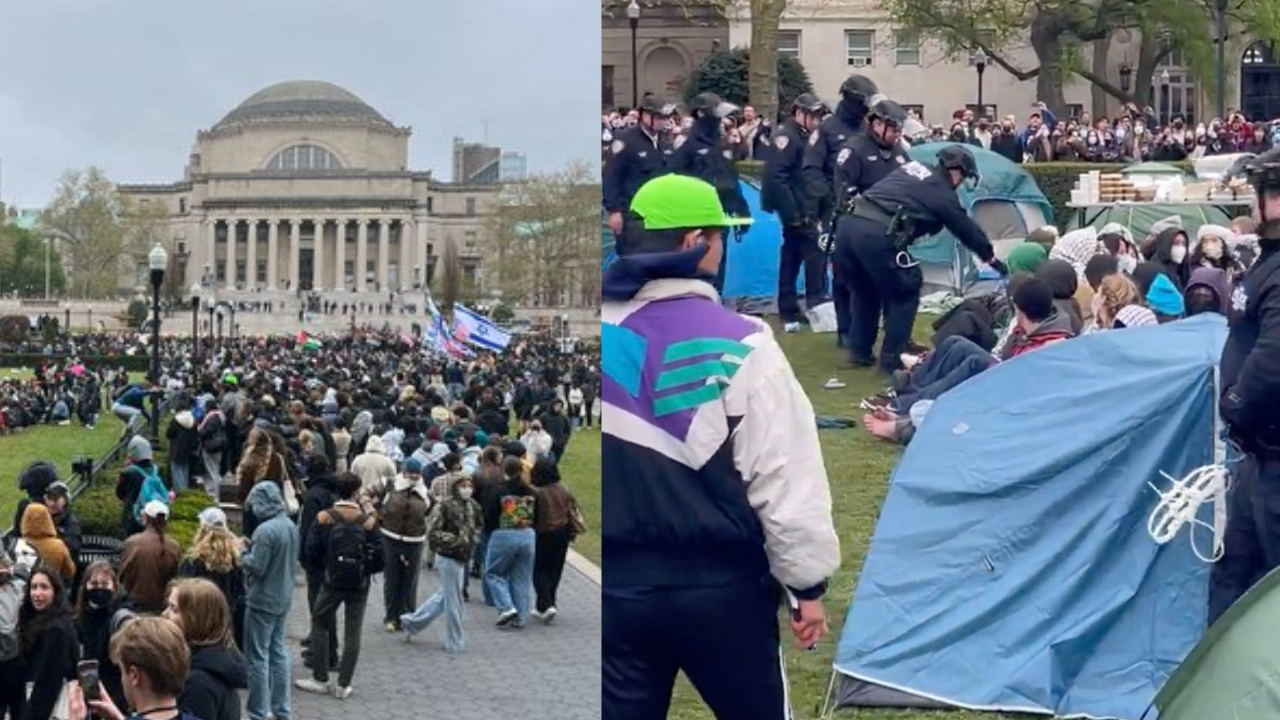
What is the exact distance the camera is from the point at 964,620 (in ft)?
18.6

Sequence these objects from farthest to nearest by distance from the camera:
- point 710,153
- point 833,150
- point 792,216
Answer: point 792,216 → point 833,150 → point 710,153

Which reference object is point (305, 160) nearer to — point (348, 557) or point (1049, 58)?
point (348, 557)

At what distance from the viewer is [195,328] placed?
4199 mm

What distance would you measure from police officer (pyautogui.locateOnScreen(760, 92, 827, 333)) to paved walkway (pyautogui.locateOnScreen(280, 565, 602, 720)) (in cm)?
501

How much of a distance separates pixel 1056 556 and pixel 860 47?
13296 millimetres

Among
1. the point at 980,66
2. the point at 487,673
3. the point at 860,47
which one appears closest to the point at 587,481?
the point at 487,673

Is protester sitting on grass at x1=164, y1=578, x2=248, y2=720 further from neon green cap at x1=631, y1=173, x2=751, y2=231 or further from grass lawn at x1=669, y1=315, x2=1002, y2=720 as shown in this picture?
neon green cap at x1=631, y1=173, x2=751, y2=231

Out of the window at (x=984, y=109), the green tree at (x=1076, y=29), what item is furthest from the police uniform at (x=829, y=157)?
the window at (x=984, y=109)

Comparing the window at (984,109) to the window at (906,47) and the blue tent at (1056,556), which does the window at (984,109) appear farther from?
the blue tent at (1056,556)

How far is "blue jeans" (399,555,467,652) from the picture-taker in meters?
3.73

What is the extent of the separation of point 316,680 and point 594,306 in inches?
44.3

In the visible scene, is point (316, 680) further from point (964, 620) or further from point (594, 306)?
point (964, 620)

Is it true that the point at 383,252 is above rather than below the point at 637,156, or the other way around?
below

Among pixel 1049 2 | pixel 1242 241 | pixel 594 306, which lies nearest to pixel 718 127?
pixel 594 306
